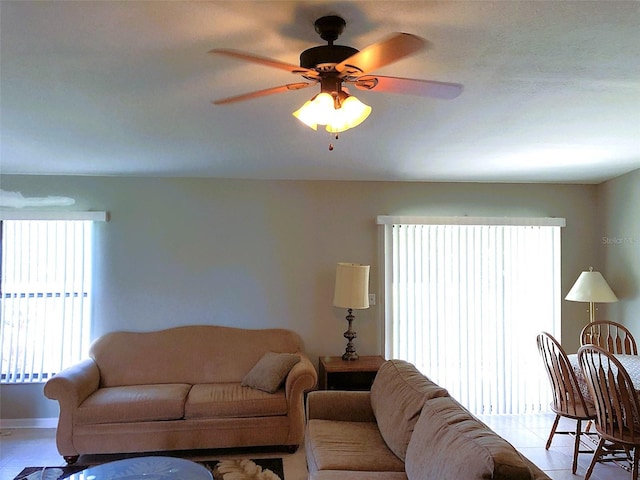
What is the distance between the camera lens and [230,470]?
144 inches

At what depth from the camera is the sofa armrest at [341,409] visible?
341 cm

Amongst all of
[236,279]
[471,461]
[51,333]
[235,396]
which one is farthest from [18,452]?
[471,461]

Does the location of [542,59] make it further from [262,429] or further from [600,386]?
[262,429]

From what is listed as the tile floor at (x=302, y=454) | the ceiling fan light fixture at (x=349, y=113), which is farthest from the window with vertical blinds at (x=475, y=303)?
the ceiling fan light fixture at (x=349, y=113)

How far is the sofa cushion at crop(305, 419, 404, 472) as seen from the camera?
8.70 feet

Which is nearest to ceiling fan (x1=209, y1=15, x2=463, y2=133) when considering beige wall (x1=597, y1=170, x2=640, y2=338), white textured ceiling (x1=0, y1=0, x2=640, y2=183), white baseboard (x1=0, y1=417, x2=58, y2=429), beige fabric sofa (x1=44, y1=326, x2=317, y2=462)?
white textured ceiling (x1=0, y1=0, x2=640, y2=183)

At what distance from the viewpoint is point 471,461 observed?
1.90m

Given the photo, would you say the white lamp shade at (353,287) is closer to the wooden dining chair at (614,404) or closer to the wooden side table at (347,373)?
the wooden side table at (347,373)

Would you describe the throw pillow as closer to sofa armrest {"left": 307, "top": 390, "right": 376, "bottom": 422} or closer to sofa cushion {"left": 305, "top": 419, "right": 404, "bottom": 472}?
sofa armrest {"left": 307, "top": 390, "right": 376, "bottom": 422}

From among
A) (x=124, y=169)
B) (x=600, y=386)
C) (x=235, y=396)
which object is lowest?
(x=235, y=396)

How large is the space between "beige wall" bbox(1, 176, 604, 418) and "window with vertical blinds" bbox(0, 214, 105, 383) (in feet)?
0.53

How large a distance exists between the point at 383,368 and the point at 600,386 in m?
1.41

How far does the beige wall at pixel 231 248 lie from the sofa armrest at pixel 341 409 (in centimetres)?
143

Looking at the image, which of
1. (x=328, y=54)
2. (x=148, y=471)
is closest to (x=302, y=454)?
(x=148, y=471)
